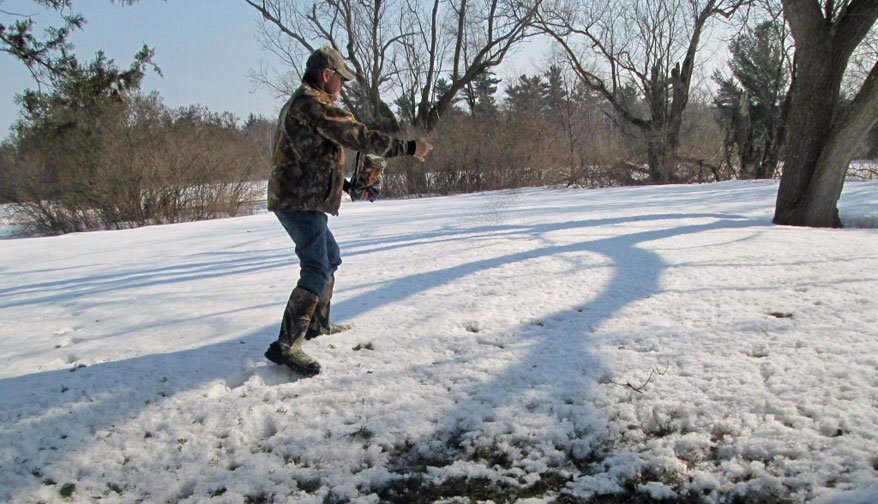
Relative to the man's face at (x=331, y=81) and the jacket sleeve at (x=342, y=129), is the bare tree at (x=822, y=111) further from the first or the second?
the man's face at (x=331, y=81)

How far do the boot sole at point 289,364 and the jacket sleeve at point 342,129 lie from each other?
115cm

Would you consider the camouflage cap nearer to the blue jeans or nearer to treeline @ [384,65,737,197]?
the blue jeans

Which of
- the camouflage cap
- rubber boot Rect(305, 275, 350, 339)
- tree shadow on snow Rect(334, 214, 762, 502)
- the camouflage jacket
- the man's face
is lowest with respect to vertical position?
tree shadow on snow Rect(334, 214, 762, 502)

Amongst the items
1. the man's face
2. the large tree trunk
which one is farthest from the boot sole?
the large tree trunk

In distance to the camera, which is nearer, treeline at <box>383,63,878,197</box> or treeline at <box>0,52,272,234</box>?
treeline at <box>0,52,272,234</box>

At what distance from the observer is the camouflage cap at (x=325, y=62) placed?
255 cm

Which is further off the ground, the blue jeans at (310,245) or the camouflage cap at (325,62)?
the camouflage cap at (325,62)

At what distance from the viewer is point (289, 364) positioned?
249 centimetres

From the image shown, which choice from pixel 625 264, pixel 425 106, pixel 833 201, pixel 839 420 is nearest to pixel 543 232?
pixel 625 264

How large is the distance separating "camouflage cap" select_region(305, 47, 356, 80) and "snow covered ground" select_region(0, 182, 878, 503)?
1.57m

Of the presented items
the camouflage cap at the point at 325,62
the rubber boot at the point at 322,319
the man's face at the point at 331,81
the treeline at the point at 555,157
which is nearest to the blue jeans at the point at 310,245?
the rubber boot at the point at 322,319

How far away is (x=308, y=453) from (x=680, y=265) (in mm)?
3545

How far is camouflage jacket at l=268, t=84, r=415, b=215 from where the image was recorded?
95.6 inches

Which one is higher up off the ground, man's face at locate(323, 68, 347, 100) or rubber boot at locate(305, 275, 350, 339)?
man's face at locate(323, 68, 347, 100)
